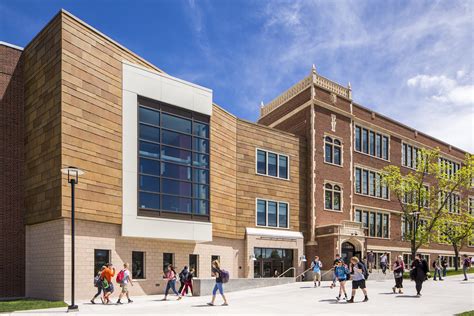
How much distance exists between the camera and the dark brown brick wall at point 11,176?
23078 mm

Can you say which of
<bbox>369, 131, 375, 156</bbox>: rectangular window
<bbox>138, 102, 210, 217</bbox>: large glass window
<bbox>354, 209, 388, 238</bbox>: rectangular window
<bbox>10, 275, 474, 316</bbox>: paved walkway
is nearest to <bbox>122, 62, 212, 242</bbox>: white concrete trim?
<bbox>138, 102, 210, 217</bbox>: large glass window

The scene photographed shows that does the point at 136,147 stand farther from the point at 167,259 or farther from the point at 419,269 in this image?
the point at 419,269

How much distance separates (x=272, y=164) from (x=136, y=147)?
42.9ft

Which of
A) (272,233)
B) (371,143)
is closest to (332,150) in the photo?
(371,143)

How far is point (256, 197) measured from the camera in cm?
3328

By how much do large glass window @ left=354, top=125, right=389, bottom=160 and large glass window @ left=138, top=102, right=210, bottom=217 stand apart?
60.9 feet

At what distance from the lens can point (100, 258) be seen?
22.7 meters

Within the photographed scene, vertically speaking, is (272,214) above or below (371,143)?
below

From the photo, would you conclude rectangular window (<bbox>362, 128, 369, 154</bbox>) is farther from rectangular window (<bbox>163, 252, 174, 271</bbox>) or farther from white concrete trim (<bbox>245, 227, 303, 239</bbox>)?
rectangular window (<bbox>163, 252, 174, 271</bbox>)

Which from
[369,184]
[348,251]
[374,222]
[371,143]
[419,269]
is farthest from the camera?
[371,143]

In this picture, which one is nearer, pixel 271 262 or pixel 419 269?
pixel 419 269

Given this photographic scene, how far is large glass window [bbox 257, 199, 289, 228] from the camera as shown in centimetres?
3366

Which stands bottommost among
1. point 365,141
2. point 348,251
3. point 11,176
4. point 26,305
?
point 348,251

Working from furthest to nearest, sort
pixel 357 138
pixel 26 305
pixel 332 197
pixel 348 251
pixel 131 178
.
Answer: pixel 357 138
pixel 332 197
pixel 348 251
pixel 131 178
pixel 26 305
